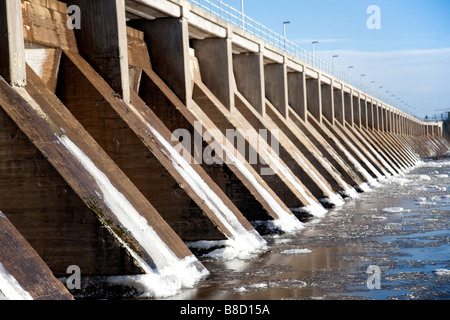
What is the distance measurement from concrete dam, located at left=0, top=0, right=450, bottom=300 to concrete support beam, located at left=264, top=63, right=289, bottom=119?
194 cm

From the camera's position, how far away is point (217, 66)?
19.8 metres

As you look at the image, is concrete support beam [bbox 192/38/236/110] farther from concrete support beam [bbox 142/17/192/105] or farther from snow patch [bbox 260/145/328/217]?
concrete support beam [bbox 142/17/192/105]

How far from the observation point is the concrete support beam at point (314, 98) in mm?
32625

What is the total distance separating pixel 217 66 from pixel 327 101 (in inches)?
684

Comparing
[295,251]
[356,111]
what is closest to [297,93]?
[295,251]

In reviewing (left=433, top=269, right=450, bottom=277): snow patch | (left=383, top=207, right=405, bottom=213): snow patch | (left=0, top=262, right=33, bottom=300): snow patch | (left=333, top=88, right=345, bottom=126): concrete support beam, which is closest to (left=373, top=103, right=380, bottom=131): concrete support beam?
(left=333, top=88, right=345, bottom=126): concrete support beam

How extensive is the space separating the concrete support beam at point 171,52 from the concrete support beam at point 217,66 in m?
3.34

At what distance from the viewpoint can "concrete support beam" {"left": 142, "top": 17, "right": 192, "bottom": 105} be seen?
16109 millimetres

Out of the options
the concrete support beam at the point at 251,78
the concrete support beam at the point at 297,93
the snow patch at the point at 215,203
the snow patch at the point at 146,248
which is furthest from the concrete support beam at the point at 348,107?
the snow patch at the point at 146,248

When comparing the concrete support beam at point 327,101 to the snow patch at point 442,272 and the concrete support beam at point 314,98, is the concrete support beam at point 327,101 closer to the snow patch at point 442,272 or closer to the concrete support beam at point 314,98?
the concrete support beam at point 314,98

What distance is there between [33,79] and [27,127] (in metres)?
1.94

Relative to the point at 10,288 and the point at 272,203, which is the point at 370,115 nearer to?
the point at 272,203
